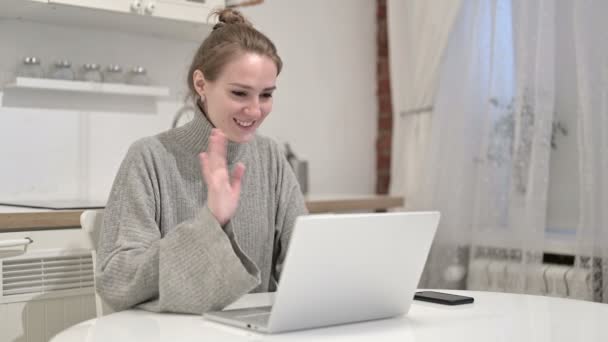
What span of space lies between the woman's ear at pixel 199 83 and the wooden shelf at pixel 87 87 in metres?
1.10

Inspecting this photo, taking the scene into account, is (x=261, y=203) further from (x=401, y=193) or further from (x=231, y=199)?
(x=401, y=193)

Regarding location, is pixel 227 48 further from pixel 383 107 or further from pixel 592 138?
pixel 383 107

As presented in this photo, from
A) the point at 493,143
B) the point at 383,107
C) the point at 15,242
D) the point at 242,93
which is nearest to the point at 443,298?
the point at 242,93

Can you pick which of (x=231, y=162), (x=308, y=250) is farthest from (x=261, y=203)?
(x=308, y=250)

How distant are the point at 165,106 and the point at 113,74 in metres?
0.28

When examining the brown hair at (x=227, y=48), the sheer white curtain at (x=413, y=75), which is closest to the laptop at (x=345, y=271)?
the brown hair at (x=227, y=48)

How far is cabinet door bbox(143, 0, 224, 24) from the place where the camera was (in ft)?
8.67

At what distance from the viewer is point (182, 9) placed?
8.95 feet

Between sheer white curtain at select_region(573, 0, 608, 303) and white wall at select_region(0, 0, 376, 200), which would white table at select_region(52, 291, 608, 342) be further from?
white wall at select_region(0, 0, 376, 200)

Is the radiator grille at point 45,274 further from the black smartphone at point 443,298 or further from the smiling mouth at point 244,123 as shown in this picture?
the black smartphone at point 443,298

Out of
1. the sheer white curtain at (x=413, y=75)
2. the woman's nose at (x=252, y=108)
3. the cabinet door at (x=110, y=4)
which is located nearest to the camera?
the woman's nose at (x=252, y=108)

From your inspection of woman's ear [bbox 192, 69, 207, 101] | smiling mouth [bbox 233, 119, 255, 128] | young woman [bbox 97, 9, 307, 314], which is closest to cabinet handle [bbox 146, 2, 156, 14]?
young woman [bbox 97, 9, 307, 314]

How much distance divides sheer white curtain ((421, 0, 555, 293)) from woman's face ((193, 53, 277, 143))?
137cm

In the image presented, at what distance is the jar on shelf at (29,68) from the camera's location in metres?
2.67
